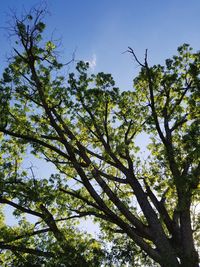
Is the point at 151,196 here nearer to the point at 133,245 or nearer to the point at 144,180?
the point at 144,180

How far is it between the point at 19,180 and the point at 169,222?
6902 mm

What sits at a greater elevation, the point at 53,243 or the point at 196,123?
Answer: the point at 196,123

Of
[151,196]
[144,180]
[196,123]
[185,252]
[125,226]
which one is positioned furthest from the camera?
[144,180]

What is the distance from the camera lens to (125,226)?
36.5 feet

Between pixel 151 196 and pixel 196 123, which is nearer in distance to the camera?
pixel 196 123

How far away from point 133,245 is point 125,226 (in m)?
3.97

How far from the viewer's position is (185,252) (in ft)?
40.1

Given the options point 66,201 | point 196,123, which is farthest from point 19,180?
point 196,123

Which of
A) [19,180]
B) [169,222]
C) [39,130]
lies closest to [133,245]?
[169,222]

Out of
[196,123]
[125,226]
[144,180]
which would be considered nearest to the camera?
[125,226]

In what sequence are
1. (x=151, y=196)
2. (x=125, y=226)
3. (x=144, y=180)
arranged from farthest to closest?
(x=144, y=180)
(x=151, y=196)
(x=125, y=226)

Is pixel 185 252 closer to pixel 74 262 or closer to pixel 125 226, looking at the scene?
pixel 125 226

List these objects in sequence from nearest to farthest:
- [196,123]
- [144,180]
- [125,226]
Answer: [125,226]
[196,123]
[144,180]

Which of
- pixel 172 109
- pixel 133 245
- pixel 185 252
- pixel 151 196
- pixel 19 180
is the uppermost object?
pixel 172 109
